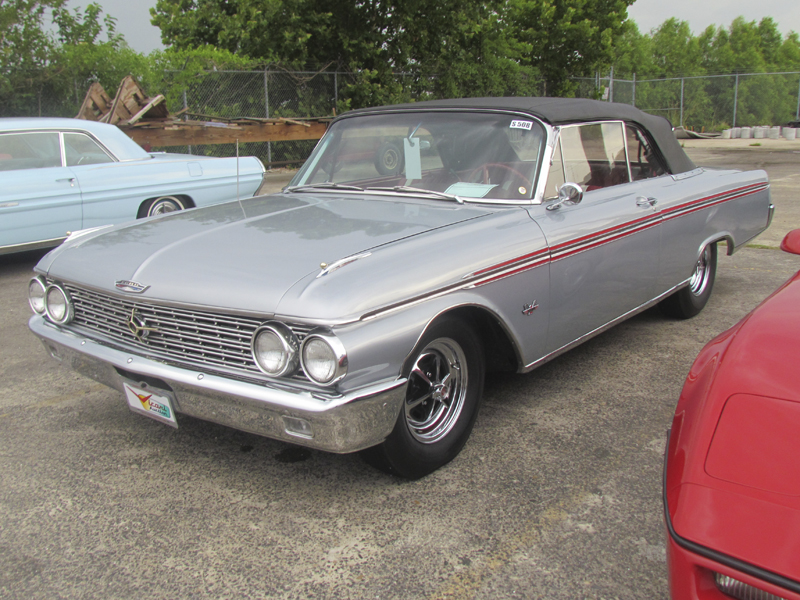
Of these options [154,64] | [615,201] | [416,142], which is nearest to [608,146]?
[615,201]

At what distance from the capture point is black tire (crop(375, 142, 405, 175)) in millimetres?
3745

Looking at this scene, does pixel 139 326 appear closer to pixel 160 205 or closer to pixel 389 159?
pixel 389 159

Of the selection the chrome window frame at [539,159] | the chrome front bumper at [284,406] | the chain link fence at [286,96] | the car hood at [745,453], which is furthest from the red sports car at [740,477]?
the chain link fence at [286,96]

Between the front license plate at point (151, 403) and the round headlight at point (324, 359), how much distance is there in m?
0.69

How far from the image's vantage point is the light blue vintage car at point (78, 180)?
20.8ft

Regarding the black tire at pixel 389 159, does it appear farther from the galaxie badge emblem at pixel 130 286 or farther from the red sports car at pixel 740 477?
the red sports car at pixel 740 477

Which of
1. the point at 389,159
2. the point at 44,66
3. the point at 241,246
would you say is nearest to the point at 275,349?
the point at 241,246

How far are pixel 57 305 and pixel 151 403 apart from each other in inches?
30.9

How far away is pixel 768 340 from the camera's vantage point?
6.26ft

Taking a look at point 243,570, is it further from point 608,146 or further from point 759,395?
point 608,146

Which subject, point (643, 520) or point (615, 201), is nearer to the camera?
point (643, 520)

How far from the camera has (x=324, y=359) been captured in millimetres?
2350

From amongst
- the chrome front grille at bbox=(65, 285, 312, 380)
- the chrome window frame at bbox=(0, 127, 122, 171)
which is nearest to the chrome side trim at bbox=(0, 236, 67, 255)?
the chrome window frame at bbox=(0, 127, 122, 171)

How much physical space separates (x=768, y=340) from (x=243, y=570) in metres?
1.76
